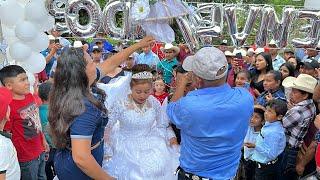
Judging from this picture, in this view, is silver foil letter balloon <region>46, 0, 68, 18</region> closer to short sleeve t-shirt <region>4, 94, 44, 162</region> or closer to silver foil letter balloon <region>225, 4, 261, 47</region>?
short sleeve t-shirt <region>4, 94, 44, 162</region>

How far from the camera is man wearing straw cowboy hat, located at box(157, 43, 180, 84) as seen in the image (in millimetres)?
7141

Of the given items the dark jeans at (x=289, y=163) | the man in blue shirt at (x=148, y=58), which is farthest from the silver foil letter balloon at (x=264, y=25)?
the man in blue shirt at (x=148, y=58)

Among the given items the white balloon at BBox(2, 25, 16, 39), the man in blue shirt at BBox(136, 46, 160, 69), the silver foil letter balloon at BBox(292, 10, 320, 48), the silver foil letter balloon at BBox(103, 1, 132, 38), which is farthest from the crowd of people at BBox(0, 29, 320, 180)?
the man in blue shirt at BBox(136, 46, 160, 69)

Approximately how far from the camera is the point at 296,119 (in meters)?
4.11

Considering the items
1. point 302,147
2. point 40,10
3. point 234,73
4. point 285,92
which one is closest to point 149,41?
point 40,10

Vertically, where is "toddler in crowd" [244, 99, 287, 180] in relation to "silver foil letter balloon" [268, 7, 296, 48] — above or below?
below

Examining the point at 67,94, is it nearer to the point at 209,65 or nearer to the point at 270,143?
the point at 209,65

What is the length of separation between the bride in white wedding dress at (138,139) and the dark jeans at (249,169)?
1.39m

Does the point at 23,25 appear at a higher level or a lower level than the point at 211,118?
higher

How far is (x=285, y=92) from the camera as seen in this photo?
504 centimetres

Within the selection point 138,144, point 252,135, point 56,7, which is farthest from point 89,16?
point 252,135

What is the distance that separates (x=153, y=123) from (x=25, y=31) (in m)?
1.80

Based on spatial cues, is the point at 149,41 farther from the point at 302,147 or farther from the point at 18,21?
the point at 302,147

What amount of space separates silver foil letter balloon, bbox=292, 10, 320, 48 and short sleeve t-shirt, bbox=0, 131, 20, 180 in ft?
9.41
